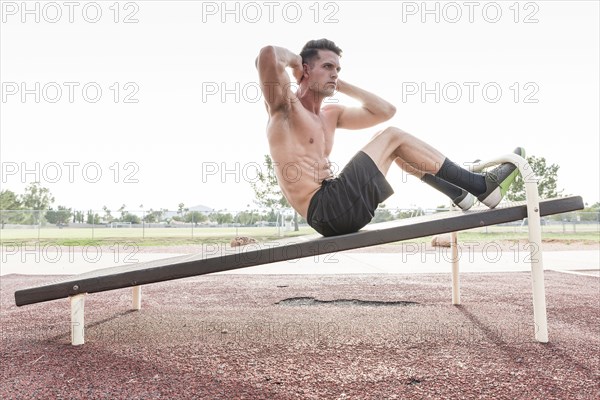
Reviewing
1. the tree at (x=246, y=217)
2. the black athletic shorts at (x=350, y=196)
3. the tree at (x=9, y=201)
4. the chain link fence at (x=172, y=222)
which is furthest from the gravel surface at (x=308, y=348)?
the tree at (x=9, y=201)

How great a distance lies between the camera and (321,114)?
2727 millimetres

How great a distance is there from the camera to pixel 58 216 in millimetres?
21203

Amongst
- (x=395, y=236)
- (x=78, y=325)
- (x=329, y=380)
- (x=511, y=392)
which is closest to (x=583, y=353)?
(x=511, y=392)

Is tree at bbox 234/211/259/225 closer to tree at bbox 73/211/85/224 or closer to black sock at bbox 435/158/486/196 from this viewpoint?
tree at bbox 73/211/85/224

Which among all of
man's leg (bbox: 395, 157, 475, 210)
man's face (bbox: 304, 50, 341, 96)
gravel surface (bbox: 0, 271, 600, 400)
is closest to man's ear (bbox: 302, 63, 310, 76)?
man's face (bbox: 304, 50, 341, 96)

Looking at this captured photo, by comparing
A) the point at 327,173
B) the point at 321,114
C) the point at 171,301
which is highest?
the point at 321,114

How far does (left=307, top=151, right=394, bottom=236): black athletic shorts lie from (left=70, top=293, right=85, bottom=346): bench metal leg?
165 cm

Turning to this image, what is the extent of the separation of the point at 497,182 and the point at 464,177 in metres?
0.22

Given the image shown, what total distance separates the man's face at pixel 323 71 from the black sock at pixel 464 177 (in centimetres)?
95

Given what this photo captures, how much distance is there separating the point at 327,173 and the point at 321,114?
46 cm

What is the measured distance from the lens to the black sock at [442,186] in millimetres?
2658

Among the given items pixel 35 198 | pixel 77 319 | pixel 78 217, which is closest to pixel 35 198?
pixel 35 198

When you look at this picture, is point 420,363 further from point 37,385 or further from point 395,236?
point 37,385

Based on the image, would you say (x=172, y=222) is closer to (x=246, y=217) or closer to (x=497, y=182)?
(x=246, y=217)
